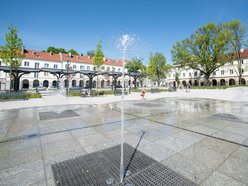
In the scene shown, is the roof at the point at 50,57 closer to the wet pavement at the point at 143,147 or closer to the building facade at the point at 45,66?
the building facade at the point at 45,66

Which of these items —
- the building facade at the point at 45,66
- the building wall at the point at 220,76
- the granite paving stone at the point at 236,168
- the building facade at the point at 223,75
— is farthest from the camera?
the building wall at the point at 220,76

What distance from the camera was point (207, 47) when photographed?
37969mm

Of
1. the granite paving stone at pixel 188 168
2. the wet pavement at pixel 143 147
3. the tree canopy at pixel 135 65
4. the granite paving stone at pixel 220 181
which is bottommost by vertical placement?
the granite paving stone at pixel 220 181

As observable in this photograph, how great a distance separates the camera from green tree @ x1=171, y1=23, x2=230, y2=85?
35.6 m

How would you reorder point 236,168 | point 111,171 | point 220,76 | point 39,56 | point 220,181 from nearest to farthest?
point 220,181, point 111,171, point 236,168, point 39,56, point 220,76

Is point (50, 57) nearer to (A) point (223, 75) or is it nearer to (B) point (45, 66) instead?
(B) point (45, 66)

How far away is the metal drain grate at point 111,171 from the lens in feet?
8.86

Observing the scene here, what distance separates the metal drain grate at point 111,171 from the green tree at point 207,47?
40960 millimetres

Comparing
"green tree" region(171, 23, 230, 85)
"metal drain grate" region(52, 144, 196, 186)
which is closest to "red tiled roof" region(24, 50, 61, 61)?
"green tree" region(171, 23, 230, 85)

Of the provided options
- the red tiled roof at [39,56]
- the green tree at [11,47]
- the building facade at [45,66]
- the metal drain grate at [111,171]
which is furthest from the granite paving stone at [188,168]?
the red tiled roof at [39,56]

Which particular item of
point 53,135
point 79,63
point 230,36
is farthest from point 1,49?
point 230,36

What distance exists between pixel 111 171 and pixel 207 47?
4384cm

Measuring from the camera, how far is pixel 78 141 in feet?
15.1

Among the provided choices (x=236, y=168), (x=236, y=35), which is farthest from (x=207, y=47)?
(x=236, y=168)
